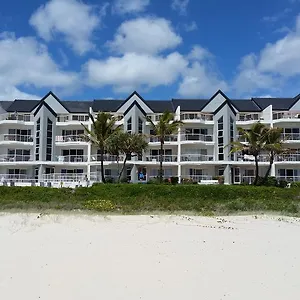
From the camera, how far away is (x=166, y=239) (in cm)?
1272

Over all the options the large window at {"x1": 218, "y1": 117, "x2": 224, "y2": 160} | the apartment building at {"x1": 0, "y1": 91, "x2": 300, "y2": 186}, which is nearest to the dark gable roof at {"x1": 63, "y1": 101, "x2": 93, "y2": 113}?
the apartment building at {"x1": 0, "y1": 91, "x2": 300, "y2": 186}

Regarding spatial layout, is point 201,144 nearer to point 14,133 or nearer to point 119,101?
point 119,101

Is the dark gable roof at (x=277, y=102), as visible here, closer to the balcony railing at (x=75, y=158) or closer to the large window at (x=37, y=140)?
the balcony railing at (x=75, y=158)

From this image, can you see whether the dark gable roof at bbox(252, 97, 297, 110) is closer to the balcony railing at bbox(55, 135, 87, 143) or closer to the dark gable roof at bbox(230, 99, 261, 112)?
the dark gable roof at bbox(230, 99, 261, 112)

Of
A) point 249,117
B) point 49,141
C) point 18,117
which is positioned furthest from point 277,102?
point 18,117

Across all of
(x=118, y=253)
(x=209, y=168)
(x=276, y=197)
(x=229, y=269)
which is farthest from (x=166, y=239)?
(x=209, y=168)

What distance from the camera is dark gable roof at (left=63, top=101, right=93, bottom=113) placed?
49906 mm

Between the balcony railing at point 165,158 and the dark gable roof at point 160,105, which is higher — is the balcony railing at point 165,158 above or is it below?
below

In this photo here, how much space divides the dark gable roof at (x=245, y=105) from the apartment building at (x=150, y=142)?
254 mm

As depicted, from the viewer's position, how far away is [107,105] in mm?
50562

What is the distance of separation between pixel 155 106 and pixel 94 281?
43746 millimetres

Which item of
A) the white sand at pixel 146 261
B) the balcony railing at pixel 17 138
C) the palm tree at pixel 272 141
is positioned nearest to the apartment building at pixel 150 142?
the balcony railing at pixel 17 138

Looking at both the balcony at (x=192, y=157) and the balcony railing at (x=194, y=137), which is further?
the balcony railing at (x=194, y=137)

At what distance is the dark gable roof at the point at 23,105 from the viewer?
49.3 metres
